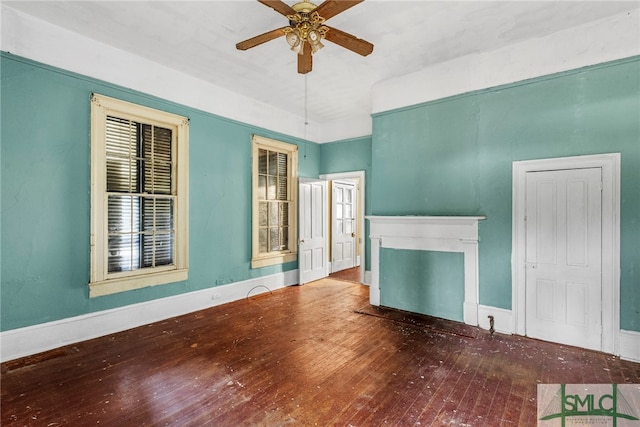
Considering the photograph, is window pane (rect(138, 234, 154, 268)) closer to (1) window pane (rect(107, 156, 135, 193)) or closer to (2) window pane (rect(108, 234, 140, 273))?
(2) window pane (rect(108, 234, 140, 273))

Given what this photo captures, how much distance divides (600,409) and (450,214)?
2.24 metres

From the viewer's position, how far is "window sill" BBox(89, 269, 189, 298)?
347 centimetres

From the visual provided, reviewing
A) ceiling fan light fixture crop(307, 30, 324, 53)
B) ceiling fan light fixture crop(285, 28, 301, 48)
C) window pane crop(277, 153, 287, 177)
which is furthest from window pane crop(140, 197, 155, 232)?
ceiling fan light fixture crop(307, 30, 324, 53)

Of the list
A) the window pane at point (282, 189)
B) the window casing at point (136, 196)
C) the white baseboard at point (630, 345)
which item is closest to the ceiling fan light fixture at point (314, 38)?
the window casing at point (136, 196)

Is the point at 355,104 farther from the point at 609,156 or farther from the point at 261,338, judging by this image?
the point at 261,338

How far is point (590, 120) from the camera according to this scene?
3.13 metres

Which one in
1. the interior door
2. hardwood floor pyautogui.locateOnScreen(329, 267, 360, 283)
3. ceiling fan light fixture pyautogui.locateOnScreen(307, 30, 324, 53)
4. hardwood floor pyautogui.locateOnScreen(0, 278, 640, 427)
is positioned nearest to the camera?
hardwood floor pyautogui.locateOnScreen(0, 278, 640, 427)

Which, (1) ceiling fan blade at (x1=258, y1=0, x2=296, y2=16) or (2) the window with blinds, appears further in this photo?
(2) the window with blinds

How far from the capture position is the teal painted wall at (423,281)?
393 centimetres

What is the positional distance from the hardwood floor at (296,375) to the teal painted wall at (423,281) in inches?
9.3

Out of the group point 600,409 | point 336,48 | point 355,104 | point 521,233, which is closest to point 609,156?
point 521,233

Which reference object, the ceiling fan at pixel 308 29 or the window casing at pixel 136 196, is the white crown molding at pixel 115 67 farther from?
the ceiling fan at pixel 308 29

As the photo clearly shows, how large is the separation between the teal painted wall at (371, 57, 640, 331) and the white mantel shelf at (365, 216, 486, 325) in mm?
107

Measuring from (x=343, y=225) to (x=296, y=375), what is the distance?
5.00 metres
